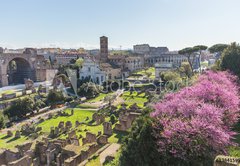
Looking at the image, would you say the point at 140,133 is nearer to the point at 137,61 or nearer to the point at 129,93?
the point at 129,93

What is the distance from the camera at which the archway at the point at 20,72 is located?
3071 inches

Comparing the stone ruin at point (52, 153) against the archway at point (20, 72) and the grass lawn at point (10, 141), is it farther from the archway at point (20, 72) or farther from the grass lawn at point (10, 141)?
the archway at point (20, 72)

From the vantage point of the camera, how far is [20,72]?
80500mm

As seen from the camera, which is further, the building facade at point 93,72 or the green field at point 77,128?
the building facade at point 93,72

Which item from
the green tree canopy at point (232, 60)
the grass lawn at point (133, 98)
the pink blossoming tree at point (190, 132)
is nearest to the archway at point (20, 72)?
the grass lawn at point (133, 98)

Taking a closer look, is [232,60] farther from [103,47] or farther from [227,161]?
[103,47]

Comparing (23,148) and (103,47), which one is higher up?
(103,47)

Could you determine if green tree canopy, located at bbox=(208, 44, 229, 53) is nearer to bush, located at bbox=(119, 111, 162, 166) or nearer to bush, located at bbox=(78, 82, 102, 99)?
bush, located at bbox=(78, 82, 102, 99)

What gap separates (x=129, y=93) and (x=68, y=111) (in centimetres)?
1599

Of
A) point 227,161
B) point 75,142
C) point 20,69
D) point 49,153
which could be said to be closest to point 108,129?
point 75,142

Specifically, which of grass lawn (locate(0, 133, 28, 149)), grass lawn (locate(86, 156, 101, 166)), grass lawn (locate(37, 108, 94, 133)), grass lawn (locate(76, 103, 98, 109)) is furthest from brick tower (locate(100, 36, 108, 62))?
grass lawn (locate(86, 156, 101, 166))

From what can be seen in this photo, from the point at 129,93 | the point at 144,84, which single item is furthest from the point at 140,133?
the point at 144,84

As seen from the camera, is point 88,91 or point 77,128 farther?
point 88,91

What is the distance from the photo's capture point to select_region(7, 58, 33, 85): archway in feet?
256
